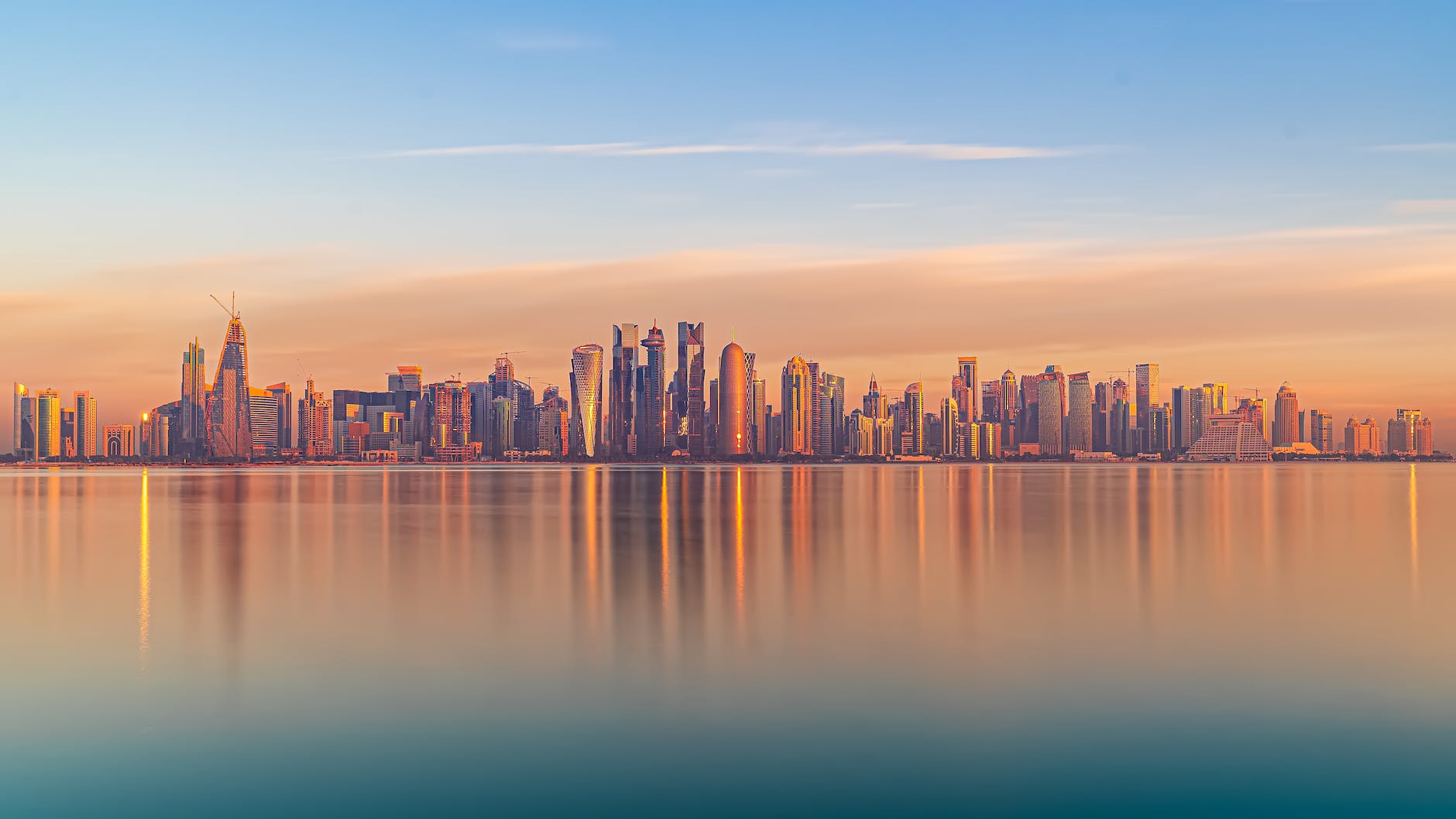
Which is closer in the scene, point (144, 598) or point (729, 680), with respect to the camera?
point (729, 680)

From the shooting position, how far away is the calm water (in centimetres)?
1573

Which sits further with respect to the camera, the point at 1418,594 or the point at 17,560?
the point at 17,560

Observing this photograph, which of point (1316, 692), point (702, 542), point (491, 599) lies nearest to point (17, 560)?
point (491, 599)

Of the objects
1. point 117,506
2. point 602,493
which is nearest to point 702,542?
point 117,506

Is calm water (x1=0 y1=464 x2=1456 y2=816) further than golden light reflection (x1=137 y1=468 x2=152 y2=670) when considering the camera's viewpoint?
No

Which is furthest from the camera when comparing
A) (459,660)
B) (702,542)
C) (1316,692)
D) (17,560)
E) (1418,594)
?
(702,542)

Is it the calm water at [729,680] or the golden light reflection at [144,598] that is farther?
the golden light reflection at [144,598]

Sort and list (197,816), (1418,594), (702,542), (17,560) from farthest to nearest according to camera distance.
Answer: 1. (702,542)
2. (17,560)
3. (1418,594)
4. (197,816)

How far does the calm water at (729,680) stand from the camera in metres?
15.7

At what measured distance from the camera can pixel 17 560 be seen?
159ft

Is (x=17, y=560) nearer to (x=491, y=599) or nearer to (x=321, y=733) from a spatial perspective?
(x=491, y=599)

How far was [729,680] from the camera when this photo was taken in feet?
73.9

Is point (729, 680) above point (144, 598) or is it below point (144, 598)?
above

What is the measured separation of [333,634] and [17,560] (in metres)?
28.9
